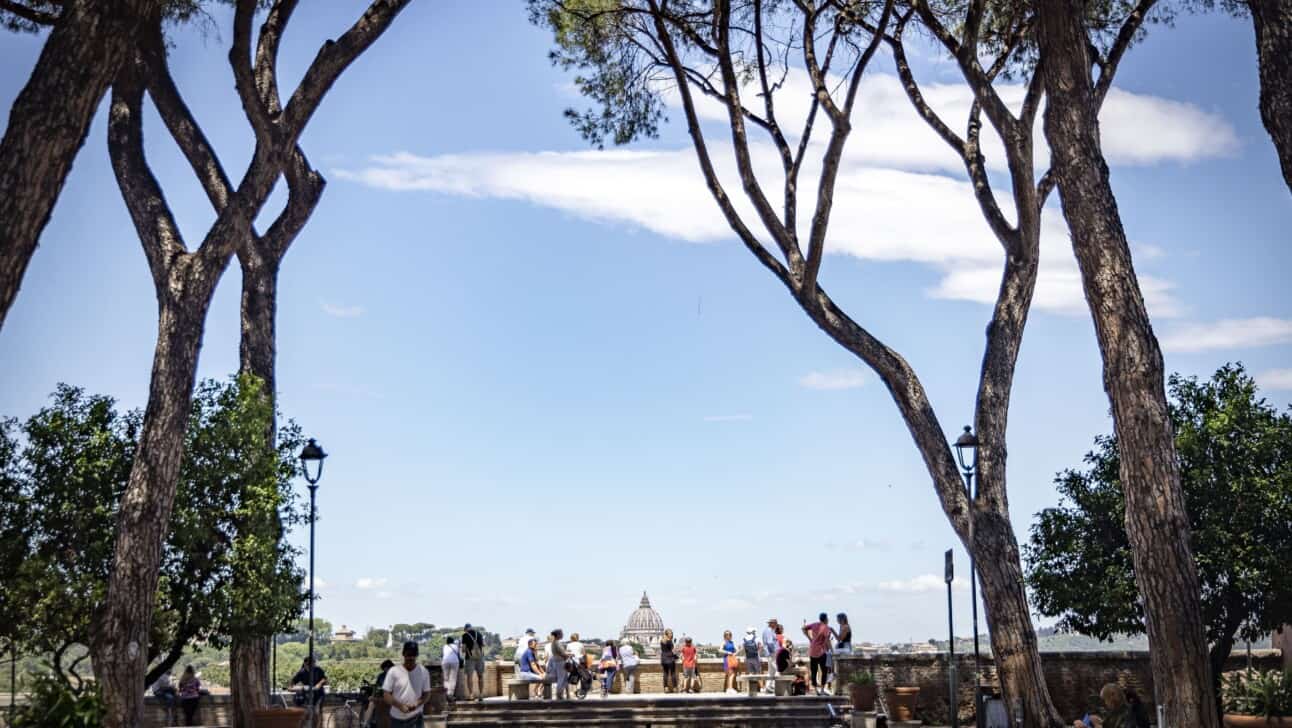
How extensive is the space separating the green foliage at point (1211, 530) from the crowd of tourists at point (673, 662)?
3772 millimetres

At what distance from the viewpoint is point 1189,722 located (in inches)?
430

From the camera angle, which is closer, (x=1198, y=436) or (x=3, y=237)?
(x=3, y=237)

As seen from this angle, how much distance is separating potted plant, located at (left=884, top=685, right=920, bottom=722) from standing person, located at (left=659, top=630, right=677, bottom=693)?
22.5ft

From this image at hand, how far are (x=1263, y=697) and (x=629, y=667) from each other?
1634 cm

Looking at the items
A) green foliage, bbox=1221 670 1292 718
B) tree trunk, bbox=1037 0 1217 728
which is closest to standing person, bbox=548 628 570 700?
tree trunk, bbox=1037 0 1217 728

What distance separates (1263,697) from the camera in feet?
34.2

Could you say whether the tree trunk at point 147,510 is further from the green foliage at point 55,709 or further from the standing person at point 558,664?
the standing person at point 558,664

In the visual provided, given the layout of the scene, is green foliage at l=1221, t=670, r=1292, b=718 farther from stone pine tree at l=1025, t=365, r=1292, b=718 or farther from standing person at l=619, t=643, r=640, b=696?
standing person at l=619, t=643, r=640, b=696

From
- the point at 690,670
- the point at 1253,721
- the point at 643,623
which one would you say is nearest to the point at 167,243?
the point at 1253,721

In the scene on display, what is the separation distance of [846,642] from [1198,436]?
650 cm

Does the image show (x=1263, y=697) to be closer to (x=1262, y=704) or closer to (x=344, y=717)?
(x=1262, y=704)

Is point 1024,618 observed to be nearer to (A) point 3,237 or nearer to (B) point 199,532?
(B) point 199,532

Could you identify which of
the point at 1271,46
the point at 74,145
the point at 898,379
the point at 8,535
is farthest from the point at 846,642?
the point at 74,145

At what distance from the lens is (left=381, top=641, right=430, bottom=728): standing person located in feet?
39.8
